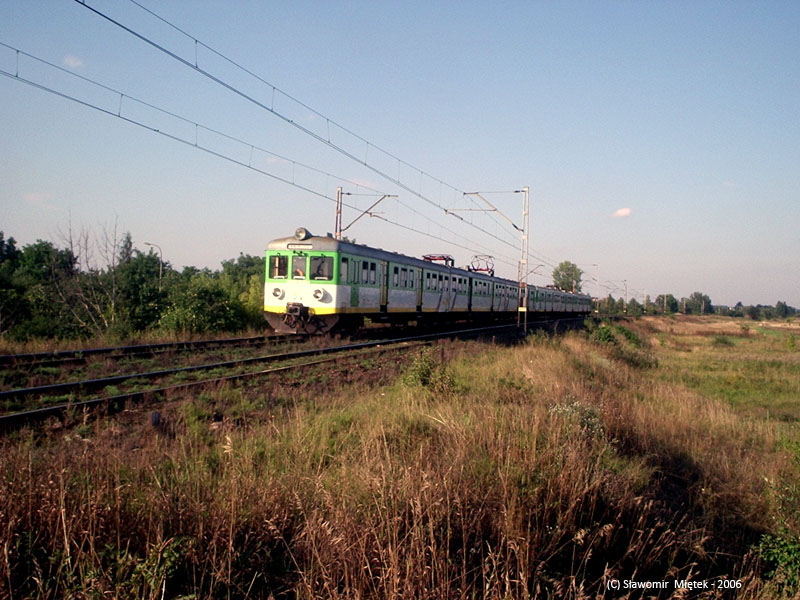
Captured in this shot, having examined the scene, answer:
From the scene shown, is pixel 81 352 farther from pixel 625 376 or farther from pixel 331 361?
pixel 625 376

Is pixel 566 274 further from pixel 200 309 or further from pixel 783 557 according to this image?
pixel 783 557

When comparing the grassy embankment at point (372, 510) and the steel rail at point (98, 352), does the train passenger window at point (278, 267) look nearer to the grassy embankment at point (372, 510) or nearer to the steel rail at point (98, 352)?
the steel rail at point (98, 352)

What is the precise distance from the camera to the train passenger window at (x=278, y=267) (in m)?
18.7

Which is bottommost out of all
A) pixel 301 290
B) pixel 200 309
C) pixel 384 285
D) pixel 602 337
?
pixel 602 337

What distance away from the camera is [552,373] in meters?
12.6

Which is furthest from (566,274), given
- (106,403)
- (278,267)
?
(106,403)

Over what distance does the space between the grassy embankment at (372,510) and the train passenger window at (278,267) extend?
36.5ft

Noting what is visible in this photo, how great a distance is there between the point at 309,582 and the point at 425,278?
71.2 ft

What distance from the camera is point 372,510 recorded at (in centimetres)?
372

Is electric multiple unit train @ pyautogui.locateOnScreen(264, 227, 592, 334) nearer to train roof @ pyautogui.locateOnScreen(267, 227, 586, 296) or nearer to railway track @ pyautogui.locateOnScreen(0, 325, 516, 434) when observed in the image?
train roof @ pyautogui.locateOnScreen(267, 227, 586, 296)

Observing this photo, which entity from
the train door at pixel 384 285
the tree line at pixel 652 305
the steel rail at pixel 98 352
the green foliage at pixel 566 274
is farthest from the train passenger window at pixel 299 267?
the green foliage at pixel 566 274

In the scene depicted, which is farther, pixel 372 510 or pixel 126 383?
pixel 126 383

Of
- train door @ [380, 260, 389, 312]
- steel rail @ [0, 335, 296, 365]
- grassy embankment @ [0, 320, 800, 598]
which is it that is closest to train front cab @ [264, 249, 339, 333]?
steel rail @ [0, 335, 296, 365]

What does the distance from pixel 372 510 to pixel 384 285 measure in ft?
56.7
